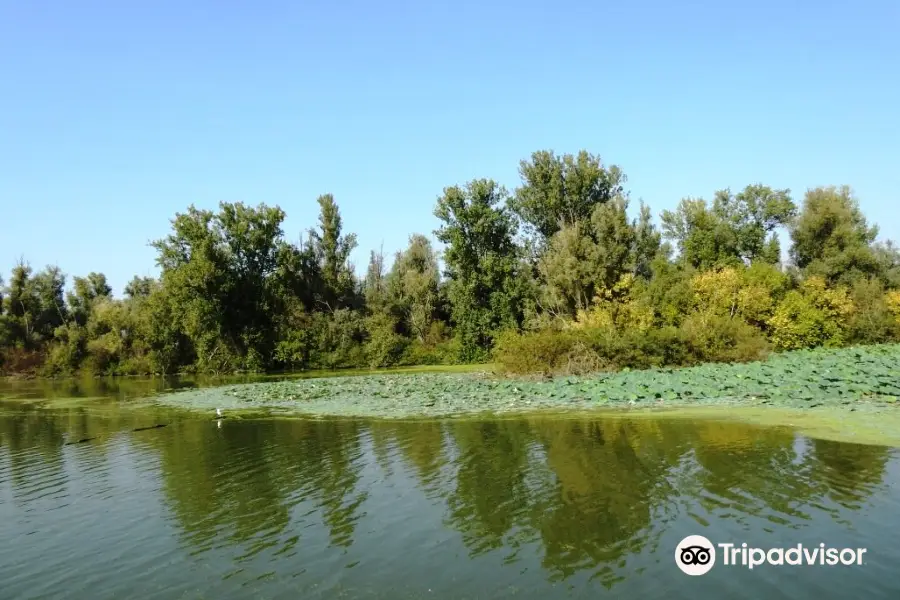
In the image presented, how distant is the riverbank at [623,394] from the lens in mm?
17984

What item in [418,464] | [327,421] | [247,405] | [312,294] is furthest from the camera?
[312,294]

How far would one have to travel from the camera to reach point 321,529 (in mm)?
9125

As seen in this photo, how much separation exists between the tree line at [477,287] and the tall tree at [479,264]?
0.14 metres

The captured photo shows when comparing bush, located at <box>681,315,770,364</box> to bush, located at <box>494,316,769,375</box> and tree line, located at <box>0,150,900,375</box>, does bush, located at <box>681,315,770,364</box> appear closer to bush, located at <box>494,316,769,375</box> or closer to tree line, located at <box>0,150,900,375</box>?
bush, located at <box>494,316,769,375</box>

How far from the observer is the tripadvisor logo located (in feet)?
23.0

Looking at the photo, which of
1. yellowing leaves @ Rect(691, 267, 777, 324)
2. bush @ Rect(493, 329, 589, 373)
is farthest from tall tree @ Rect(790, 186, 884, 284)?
bush @ Rect(493, 329, 589, 373)

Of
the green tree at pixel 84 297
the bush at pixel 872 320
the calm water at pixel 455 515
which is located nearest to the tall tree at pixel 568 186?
the bush at pixel 872 320

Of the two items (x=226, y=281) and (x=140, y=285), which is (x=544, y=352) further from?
(x=140, y=285)

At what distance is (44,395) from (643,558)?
40.7 meters

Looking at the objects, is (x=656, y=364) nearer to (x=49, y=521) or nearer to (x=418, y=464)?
(x=418, y=464)

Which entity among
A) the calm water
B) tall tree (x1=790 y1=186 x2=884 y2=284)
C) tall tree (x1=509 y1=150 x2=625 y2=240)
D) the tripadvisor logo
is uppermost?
tall tree (x1=509 y1=150 x2=625 y2=240)

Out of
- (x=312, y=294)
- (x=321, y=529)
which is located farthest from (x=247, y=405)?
(x=312, y=294)

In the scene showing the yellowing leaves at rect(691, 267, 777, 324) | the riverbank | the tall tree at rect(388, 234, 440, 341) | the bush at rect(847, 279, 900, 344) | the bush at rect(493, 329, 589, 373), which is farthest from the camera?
the tall tree at rect(388, 234, 440, 341)

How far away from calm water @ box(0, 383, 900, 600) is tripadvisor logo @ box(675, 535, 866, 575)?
0.47 ft
